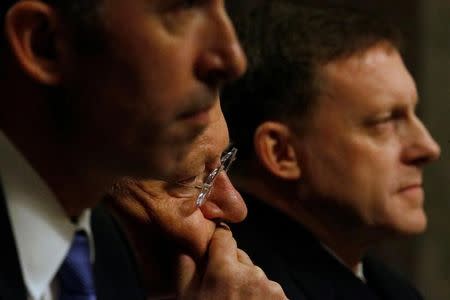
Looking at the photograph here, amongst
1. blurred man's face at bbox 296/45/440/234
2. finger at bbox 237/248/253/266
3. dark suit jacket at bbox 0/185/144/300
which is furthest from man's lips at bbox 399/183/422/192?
dark suit jacket at bbox 0/185/144/300

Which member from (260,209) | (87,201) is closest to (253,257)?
(260,209)

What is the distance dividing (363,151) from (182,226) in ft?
2.36

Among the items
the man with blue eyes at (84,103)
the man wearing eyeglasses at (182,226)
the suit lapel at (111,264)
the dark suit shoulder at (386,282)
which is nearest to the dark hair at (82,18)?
the man with blue eyes at (84,103)

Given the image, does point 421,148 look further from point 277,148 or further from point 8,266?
point 8,266

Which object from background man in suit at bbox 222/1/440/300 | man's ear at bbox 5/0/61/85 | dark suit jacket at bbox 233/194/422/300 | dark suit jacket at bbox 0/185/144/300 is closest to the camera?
man's ear at bbox 5/0/61/85

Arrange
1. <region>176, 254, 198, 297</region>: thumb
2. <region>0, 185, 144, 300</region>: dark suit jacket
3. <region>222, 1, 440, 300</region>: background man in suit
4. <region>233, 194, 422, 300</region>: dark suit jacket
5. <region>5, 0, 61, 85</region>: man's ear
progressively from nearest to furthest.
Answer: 1. <region>5, 0, 61, 85</region>: man's ear
2. <region>0, 185, 144, 300</region>: dark suit jacket
3. <region>176, 254, 198, 297</region>: thumb
4. <region>233, 194, 422, 300</region>: dark suit jacket
5. <region>222, 1, 440, 300</region>: background man in suit

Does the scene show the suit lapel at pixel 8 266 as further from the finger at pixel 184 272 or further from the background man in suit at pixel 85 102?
the finger at pixel 184 272

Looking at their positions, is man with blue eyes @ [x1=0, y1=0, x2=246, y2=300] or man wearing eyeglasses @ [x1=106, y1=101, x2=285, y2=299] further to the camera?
man wearing eyeglasses @ [x1=106, y1=101, x2=285, y2=299]

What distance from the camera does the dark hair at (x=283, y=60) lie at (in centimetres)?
231

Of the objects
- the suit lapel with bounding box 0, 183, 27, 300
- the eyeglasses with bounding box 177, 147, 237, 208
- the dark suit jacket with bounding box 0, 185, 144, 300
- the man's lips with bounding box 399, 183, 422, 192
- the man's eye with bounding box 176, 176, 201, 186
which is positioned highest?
the suit lapel with bounding box 0, 183, 27, 300

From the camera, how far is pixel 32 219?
1.27 m

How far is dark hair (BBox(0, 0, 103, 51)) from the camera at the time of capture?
3.96ft

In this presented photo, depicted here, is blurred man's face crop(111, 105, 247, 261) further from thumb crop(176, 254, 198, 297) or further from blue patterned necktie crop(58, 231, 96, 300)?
blue patterned necktie crop(58, 231, 96, 300)

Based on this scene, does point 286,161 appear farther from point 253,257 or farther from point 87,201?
point 87,201
